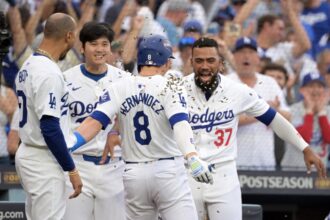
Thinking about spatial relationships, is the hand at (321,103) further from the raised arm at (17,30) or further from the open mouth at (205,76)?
the raised arm at (17,30)

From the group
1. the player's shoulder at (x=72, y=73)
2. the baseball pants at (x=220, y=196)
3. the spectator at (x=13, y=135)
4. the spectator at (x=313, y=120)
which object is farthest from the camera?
the spectator at (x=313, y=120)

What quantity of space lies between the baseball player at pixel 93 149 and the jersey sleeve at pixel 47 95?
1.05 metres

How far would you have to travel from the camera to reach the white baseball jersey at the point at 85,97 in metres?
8.00

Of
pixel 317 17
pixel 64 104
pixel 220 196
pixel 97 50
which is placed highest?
pixel 317 17

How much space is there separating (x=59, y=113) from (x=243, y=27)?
17.8ft

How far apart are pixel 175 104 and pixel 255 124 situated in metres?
3.09

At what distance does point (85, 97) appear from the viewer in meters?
8.02

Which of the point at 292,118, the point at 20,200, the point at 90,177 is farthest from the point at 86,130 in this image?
the point at 292,118

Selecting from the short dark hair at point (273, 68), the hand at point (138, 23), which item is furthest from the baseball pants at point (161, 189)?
the hand at point (138, 23)

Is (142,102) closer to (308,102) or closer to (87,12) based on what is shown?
(308,102)

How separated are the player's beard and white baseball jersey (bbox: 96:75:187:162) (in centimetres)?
74

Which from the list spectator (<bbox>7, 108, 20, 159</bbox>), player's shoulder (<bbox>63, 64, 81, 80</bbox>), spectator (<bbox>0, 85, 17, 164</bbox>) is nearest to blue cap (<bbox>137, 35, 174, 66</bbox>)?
player's shoulder (<bbox>63, 64, 81, 80</bbox>)

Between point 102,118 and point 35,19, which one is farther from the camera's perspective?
point 35,19

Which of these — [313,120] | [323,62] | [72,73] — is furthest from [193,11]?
[72,73]
